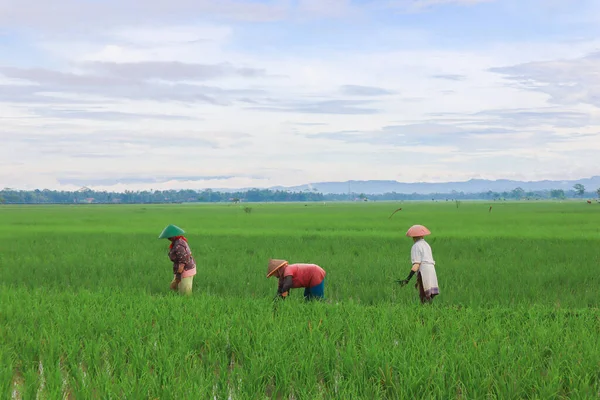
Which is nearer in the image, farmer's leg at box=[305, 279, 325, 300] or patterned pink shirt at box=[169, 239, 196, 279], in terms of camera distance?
farmer's leg at box=[305, 279, 325, 300]

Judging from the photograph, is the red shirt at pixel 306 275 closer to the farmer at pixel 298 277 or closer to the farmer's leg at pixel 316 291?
the farmer at pixel 298 277

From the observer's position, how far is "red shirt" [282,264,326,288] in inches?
254

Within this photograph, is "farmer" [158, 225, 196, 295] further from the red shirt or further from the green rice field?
the red shirt

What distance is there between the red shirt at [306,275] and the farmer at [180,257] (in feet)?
5.74

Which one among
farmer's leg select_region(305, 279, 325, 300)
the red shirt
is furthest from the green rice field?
the red shirt

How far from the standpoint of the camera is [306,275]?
21.5 ft

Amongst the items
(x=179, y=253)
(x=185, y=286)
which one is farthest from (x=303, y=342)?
(x=185, y=286)

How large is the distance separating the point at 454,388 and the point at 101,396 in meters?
2.74

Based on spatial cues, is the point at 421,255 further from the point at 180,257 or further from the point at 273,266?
the point at 180,257

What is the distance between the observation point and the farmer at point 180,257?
719 cm

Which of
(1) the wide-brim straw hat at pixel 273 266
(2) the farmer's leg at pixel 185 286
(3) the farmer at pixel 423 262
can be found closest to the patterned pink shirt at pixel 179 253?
(2) the farmer's leg at pixel 185 286

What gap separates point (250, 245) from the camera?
16359mm

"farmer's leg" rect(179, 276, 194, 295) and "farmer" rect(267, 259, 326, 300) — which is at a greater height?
"farmer" rect(267, 259, 326, 300)

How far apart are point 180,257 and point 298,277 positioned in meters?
1.93
